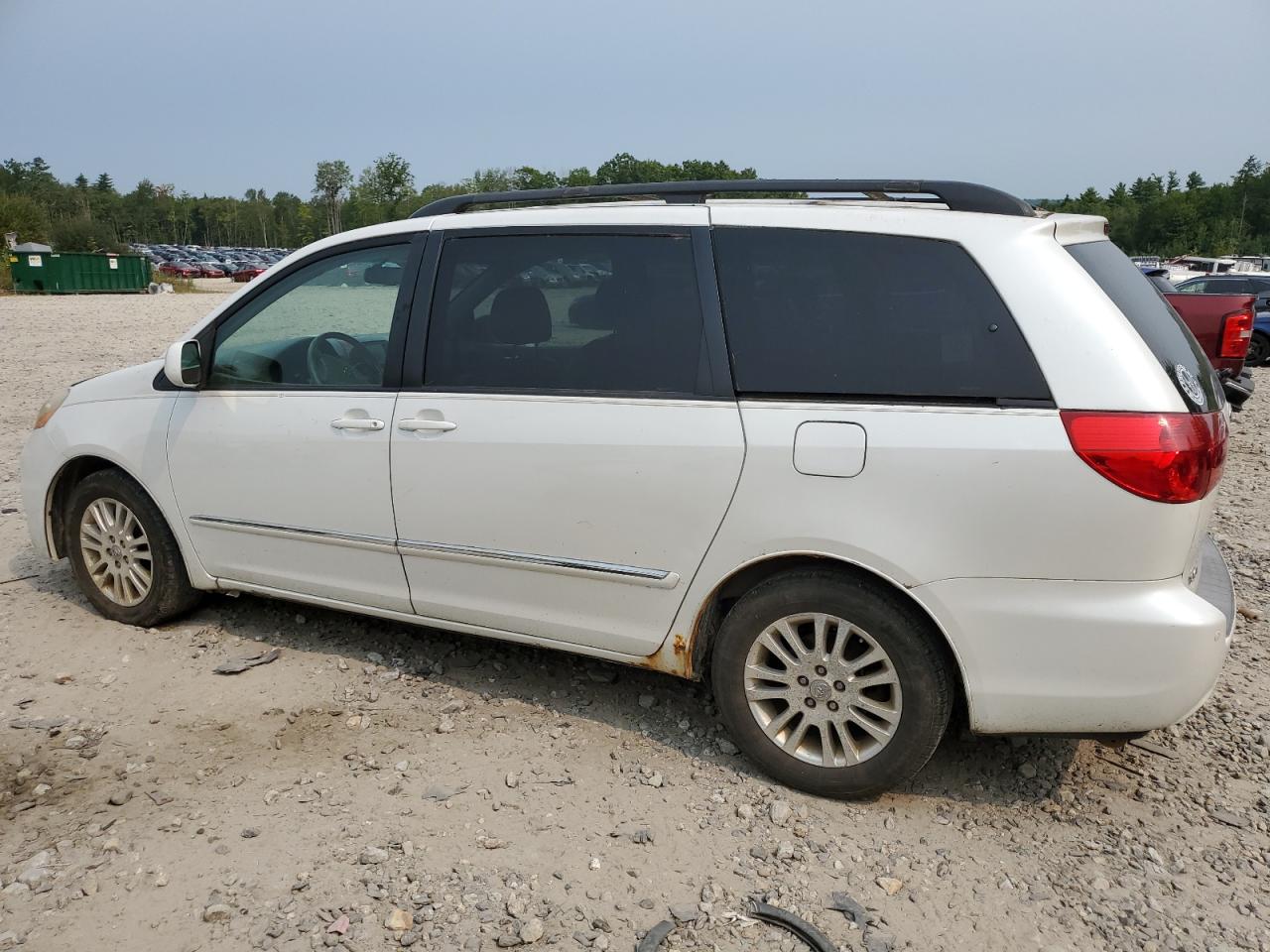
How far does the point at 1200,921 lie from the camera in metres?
2.72

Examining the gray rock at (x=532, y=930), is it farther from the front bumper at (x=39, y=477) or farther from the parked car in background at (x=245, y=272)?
the parked car in background at (x=245, y=272)

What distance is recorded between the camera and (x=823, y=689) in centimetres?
320

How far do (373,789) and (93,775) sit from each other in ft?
3.23

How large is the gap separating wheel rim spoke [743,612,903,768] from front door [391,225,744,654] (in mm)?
374

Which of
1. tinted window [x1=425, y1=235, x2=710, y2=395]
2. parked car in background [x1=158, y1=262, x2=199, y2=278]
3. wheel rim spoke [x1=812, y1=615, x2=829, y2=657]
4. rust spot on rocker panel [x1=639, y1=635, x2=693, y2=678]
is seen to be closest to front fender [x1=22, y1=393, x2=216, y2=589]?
tinted window [x1=425, y1=235, x2=710, y2=395]

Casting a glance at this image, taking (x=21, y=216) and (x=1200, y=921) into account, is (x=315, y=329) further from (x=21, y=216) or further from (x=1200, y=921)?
(x=21, y=216)

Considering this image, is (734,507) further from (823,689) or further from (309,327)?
(309,327)

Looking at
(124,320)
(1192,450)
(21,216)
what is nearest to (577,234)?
(1192,450)

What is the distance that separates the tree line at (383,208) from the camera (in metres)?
73.6

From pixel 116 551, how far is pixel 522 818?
8.38 ft

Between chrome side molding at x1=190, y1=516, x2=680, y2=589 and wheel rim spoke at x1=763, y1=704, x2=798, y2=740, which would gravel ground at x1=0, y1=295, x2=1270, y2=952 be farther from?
chrome side molding at x1=190, y1=516, x2=680, y2=589

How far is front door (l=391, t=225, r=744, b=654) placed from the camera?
10.8ft

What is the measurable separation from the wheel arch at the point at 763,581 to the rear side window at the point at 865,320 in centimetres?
52

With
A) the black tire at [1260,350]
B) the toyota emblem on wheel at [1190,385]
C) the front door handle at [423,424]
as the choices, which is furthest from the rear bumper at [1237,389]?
the black tire at [1260,350]
